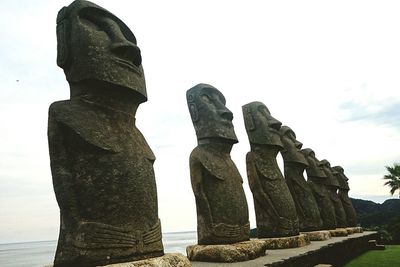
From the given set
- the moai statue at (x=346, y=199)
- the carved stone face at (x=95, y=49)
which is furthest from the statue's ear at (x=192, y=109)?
the moai statue at (x=346, y=199)

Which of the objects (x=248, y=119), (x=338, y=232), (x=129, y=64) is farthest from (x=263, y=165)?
(x=338, y=232)

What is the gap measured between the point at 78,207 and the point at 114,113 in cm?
111

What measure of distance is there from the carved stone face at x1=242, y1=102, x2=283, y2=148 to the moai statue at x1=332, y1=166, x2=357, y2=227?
390 inches

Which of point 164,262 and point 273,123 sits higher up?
point 273,123

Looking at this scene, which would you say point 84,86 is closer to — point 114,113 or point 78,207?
point 114,113

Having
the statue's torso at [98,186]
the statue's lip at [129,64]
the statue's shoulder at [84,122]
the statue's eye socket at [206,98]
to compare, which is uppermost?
the statue's eye socket at [206,98]

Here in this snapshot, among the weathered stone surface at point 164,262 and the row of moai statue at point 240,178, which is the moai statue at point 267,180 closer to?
the row of moai statue at point 240,178

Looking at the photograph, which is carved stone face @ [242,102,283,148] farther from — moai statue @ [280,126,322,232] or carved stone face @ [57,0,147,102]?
carved stone face @ [57,0,147,102]

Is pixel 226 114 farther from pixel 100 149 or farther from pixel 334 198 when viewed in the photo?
pixel 334 198

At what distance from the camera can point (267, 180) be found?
9.31 m

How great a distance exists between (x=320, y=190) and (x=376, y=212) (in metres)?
23.1

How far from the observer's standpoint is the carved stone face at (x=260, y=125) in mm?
9672

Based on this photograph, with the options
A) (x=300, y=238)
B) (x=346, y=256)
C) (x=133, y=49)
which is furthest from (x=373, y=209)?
(x=133, y=49)

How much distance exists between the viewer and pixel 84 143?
14.3 feet
